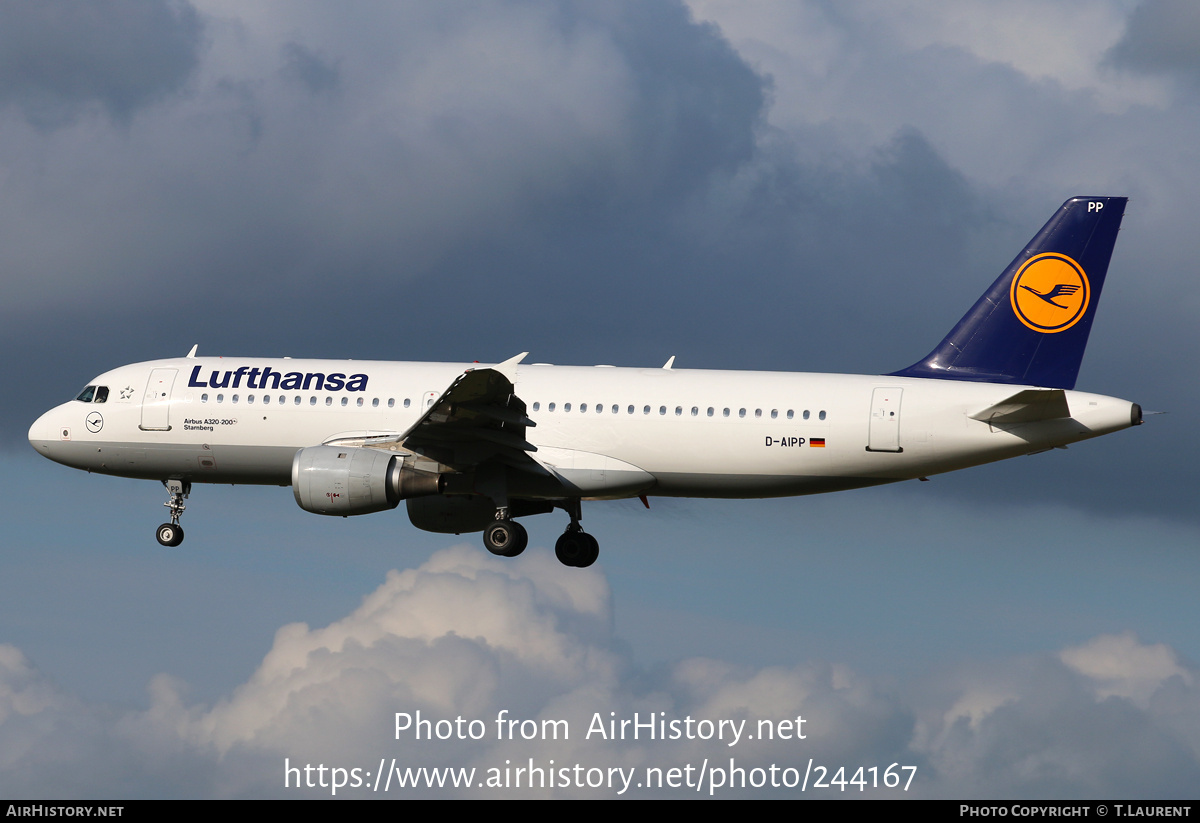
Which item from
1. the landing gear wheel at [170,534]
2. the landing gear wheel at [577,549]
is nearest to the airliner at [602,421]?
the landing gear wheel at [577,549]

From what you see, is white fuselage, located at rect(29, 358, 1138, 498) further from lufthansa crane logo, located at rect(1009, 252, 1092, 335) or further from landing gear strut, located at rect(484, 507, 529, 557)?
lufthansa crane logo, located at rect(1009, 252, 1092, 335)

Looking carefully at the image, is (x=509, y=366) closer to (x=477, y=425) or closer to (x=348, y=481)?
(x=477, y=425)

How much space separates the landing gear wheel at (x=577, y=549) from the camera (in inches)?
1420

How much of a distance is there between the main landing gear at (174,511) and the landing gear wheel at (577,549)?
10868 mm

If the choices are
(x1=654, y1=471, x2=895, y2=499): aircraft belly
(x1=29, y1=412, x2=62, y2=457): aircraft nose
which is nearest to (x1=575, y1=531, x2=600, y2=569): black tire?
(x1=654, y1=471, x2=895, y2=499): aircraft belly

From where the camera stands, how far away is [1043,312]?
33844mm

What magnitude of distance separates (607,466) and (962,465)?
9.12 metres

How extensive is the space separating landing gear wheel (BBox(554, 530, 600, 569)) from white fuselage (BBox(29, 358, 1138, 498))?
279cm

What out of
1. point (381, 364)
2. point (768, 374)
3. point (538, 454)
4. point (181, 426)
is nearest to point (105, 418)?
point (181, 426)

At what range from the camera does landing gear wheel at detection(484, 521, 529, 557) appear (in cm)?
3334

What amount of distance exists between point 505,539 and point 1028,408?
44.9 feet

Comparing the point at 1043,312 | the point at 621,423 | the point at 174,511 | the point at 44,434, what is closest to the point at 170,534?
the point at 174,511

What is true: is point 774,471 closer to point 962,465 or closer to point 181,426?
point 962,465

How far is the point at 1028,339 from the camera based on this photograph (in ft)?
111
